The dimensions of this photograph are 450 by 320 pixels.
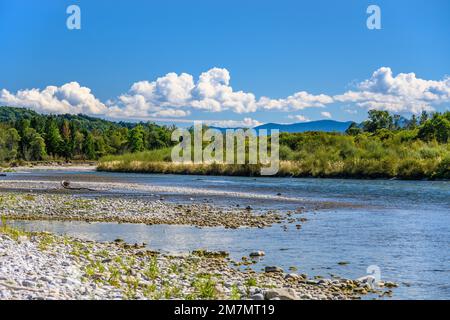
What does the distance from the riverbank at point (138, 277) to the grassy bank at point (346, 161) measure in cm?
4579

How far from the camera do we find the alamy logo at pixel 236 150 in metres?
74.9

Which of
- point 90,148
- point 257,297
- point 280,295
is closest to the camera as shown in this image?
point 280,295

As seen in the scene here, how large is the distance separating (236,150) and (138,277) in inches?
2700

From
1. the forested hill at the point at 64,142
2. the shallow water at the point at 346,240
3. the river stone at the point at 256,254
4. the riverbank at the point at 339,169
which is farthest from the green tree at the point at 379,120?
the river stone at the point at 256,254

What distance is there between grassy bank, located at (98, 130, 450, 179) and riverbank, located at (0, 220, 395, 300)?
45.8 metres

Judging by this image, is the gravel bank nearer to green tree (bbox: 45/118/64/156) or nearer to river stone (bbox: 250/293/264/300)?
river stone (bbox: 250/293/264/300)

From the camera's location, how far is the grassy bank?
2279 inches

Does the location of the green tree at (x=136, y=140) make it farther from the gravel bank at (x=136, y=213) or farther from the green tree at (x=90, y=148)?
the gravel bank at (x=136, y=213)

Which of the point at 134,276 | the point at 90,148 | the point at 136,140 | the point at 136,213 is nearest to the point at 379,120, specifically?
the point at 136,140

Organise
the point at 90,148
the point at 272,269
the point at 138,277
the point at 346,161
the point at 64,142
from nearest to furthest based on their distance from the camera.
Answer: the point at 138,277 → the point at 272,269 → the point at 346,161 → the point at 64,142 → the point at 90,148

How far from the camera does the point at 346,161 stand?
65.2 m

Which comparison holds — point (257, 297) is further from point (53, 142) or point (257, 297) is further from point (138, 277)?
point (53, 142)

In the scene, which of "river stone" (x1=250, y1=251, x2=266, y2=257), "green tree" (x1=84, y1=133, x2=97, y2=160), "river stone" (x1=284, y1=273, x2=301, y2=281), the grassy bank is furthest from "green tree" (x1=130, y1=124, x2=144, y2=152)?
"river stone" (x1=284, y1=273, x2=301, y2=281)
